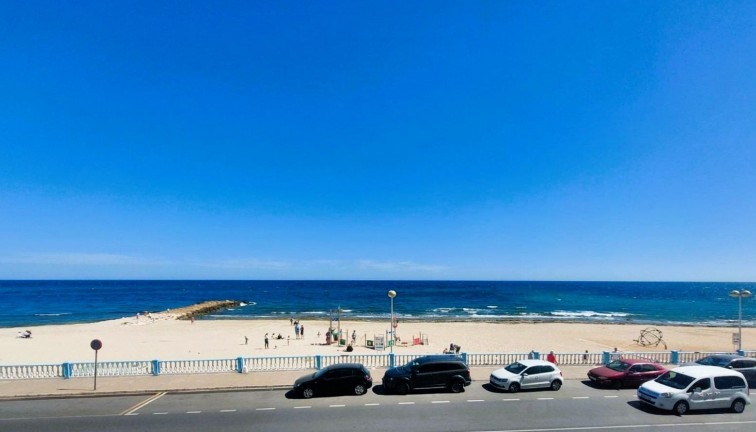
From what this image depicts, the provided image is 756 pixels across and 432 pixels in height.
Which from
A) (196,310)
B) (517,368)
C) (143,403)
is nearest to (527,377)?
(517,368)

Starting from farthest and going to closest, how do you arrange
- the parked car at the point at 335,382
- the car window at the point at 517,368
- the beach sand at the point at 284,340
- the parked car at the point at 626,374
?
the beach sand at the point at 284,340
the parked car at the point at 626,374
the car window at the point at 517,368
the parked car at the point at 335,382

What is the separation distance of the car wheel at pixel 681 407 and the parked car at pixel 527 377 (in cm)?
402

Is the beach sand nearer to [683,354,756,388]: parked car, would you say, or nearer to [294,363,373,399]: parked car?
[294,363,373,399]: parked car

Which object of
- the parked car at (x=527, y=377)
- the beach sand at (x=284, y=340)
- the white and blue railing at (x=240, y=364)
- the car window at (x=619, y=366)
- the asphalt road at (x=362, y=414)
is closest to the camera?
the asphalt road at (x=362, y=414)

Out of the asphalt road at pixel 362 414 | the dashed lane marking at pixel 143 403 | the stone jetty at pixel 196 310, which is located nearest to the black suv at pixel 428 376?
the asphalt road at pixel 362 414

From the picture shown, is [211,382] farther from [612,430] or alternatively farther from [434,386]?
[612,430]

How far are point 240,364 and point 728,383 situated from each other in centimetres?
2040

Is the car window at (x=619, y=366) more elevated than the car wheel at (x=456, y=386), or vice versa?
the car window at (x=619, y=366)

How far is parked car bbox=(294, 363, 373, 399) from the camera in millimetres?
15703

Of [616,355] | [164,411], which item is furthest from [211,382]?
[616,355]

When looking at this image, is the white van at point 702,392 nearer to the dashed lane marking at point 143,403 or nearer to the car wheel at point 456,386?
the car wheel at point 456,386

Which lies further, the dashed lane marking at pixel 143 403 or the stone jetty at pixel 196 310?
the stone jetty at pixel 196 310

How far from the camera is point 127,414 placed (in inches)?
548

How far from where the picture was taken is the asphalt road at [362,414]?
1283 centimetres
